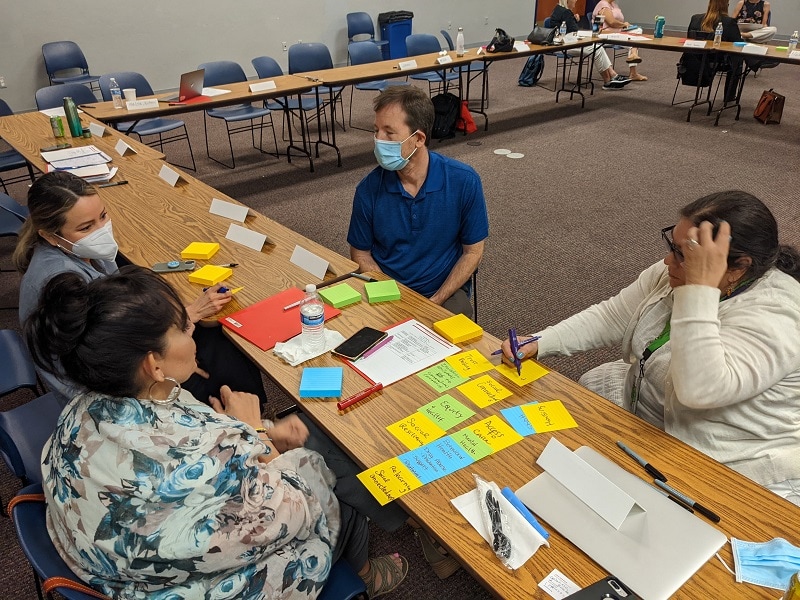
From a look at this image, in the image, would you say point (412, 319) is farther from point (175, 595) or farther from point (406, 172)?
point (175, 595)

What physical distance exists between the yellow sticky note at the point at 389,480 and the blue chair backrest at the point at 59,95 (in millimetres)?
4772

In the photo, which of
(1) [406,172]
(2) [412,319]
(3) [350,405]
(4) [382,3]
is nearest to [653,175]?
(1) [406,172]

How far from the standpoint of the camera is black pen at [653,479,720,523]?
1172 mm

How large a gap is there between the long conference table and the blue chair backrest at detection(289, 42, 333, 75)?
14.5 feet

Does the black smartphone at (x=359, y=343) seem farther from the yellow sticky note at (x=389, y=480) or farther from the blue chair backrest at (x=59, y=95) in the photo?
the blue chair backrest at (x=59, y=95)

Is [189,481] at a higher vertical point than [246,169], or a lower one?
higher

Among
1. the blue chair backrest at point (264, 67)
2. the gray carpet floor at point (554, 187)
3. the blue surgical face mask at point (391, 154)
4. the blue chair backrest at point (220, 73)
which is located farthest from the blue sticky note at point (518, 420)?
the blue chair backrest at point (264, 67)

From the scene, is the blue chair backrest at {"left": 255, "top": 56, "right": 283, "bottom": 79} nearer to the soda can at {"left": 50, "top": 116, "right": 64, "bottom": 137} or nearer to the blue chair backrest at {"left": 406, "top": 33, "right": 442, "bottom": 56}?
the blue chair backrest at {"left": 406, "top": 33, "right": 442, "bottom": 56}

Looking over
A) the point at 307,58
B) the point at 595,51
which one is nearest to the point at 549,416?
the point at 307,58

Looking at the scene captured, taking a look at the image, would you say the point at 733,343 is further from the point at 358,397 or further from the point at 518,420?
the point at 358,397

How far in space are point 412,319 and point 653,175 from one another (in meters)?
4.21

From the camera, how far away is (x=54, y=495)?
1.13 meters

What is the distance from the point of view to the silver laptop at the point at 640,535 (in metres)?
1.06

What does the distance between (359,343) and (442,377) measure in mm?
290
